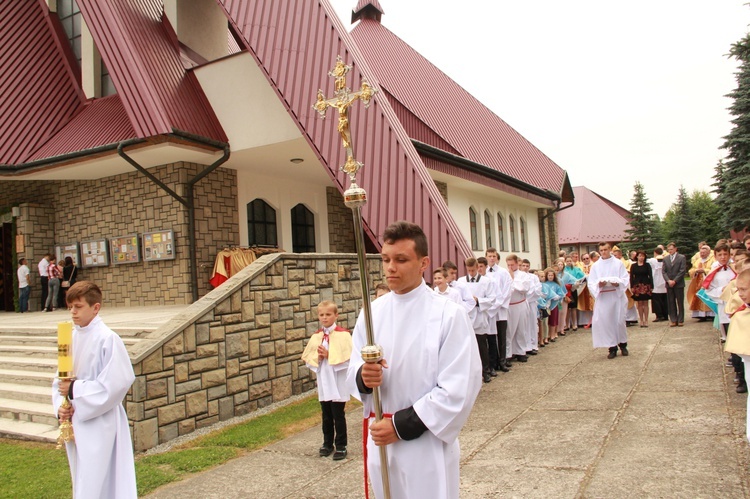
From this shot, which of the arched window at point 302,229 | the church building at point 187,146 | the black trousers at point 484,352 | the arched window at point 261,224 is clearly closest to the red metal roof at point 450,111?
the church building at point 187,146

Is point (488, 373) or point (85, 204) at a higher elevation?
point (85, 204)

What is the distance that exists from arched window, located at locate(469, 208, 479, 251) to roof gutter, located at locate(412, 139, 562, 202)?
135cm

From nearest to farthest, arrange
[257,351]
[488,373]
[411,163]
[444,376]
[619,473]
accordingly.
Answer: [444,376] < [619,473] < [257,351] < [488,373] < [411,163]

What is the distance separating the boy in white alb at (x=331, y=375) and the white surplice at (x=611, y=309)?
19.0 ft

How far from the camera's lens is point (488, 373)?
29.9ft

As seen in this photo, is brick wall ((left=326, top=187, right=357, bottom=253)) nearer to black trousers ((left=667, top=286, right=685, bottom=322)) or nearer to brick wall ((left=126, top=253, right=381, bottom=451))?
brick wall ((left=126, top=253, right=381, bottom=451))

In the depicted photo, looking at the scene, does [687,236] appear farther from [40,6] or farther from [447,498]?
[447,498]

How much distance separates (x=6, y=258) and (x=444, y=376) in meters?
17.0

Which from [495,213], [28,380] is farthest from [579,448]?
[495,213]

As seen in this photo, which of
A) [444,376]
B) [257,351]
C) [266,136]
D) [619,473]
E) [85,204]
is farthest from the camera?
[85,204]

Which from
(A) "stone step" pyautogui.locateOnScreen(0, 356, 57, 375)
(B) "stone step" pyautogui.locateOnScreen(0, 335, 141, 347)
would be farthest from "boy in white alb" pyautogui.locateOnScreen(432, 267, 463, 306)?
(B) "stone step" pyautogui.locateOnScreen(0, 335, 141, 347)

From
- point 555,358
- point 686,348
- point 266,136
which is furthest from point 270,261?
point 686,348

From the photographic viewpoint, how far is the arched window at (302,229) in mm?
15539

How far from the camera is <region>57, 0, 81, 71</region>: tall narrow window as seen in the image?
15.0 m
